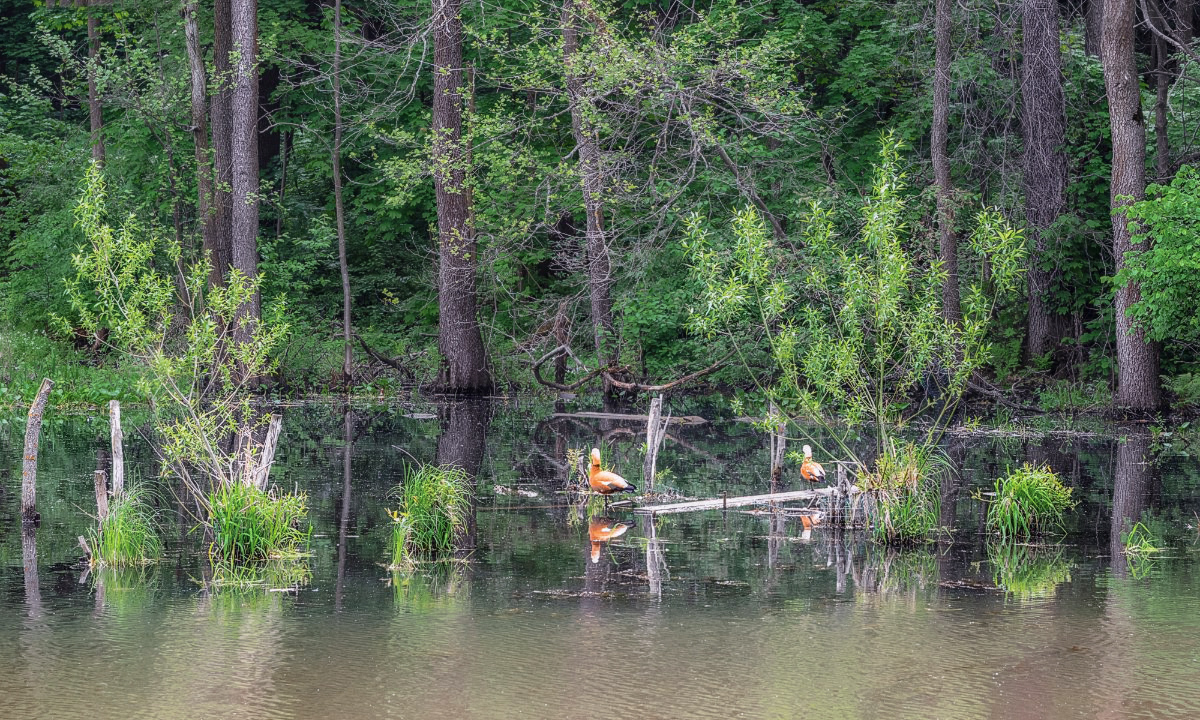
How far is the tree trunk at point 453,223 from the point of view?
26828mm

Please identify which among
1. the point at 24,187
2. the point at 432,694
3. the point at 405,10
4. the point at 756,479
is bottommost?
the point at 432,694

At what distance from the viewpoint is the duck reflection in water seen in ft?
42.1

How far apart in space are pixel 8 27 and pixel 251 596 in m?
38.5

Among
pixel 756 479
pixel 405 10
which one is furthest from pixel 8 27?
pixel 756 479

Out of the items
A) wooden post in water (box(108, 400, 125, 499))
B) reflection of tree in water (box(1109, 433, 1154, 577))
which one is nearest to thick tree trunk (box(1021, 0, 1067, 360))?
reflection of tree in water (box(1109, 433, 1154, 577))

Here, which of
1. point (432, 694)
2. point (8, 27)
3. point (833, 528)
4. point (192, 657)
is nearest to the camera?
point (432, 694)

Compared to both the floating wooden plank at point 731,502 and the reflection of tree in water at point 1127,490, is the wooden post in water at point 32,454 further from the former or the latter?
the reflection of tree in water at point 1127,490

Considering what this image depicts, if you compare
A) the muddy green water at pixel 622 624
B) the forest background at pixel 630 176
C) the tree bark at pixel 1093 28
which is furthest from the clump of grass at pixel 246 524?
the tree bark at pixel 1093 28

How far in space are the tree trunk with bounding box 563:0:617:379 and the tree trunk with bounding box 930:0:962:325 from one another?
6132 mm

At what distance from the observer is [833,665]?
859 centimetres

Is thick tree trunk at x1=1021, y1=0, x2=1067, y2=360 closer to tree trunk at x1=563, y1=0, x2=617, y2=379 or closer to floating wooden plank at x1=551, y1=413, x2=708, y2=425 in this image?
floating wooden plank at x1=551, y1=413, x2=708, y2=425

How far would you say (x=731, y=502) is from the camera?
48.7ft

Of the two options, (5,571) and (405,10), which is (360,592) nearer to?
(5,571)

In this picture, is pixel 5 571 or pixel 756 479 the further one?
pixel 756 479
